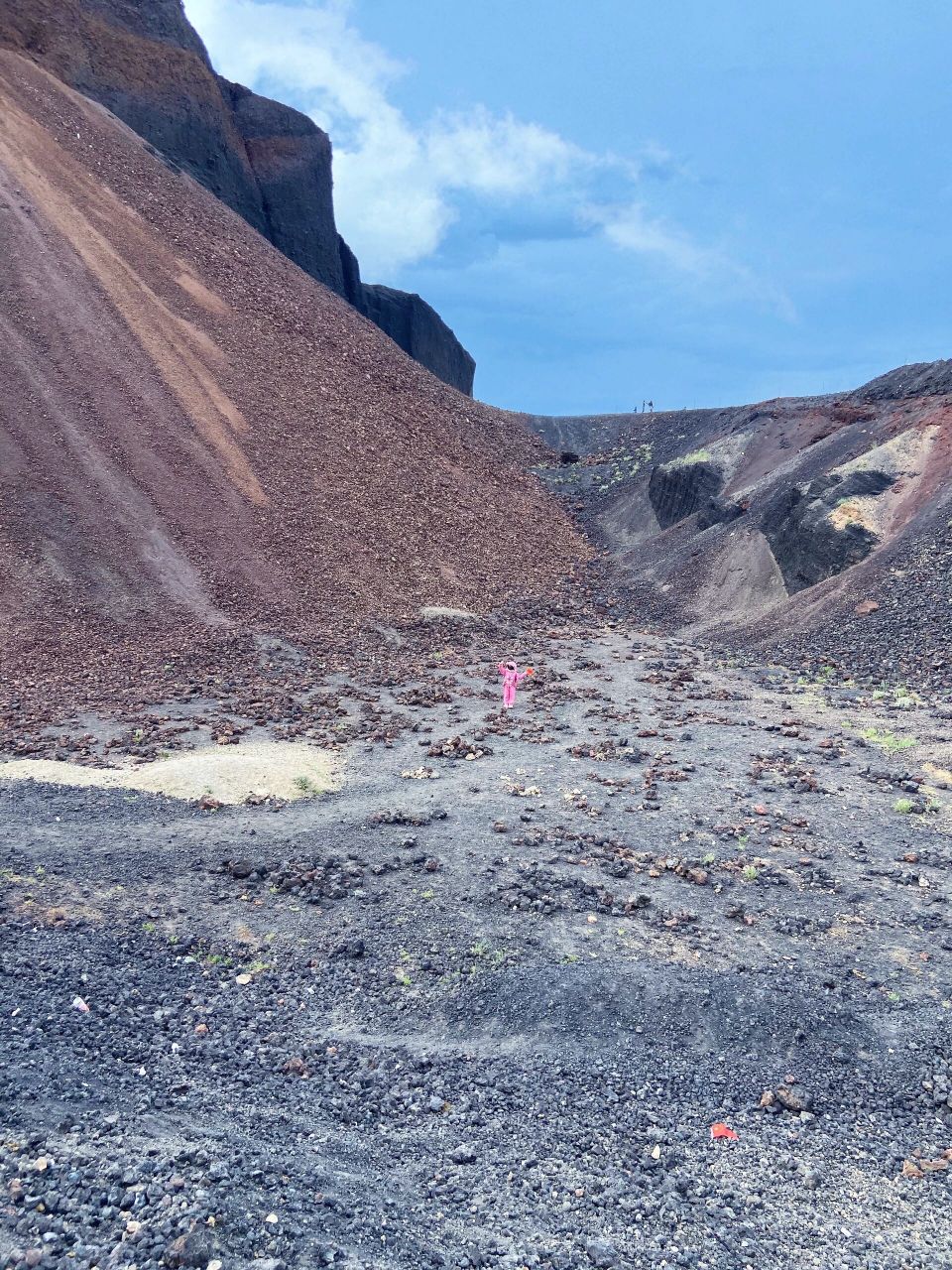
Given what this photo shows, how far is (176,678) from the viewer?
1459 cm

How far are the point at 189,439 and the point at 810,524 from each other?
14.2 m

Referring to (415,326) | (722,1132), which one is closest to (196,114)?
(415,326)

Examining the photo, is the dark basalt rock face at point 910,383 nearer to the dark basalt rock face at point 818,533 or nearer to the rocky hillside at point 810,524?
the rocky hillside at point 810,524

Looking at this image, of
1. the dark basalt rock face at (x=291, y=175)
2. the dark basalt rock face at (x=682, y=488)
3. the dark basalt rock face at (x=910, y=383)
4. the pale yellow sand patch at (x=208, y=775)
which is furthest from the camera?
the dark basalt rock face at (x=291, y=175)

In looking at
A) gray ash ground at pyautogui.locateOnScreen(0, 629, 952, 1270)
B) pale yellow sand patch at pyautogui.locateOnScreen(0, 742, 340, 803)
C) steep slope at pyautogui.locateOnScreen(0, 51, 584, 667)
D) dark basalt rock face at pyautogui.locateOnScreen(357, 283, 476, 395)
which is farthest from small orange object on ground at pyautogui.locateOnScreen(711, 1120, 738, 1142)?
dark basalt rock face at pyautogui.locateOnScreen(357, 283, 476, 395)

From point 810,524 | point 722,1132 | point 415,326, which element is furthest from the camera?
point 415,326

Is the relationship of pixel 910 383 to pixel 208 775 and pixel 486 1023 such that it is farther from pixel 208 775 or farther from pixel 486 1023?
pixel 486 1023

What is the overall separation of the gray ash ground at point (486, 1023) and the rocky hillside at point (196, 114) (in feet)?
98.3

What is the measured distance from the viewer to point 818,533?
19.6 metres

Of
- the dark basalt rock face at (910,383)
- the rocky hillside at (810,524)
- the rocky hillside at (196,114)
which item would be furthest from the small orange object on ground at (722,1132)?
the rocky hillside at (196,114)

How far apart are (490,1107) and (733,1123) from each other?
4.21ft

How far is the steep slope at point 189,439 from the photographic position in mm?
17328

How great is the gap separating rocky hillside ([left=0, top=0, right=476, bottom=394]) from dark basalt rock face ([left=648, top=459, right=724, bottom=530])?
65.5ft

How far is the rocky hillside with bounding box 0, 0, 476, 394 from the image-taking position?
29266 millimetres
